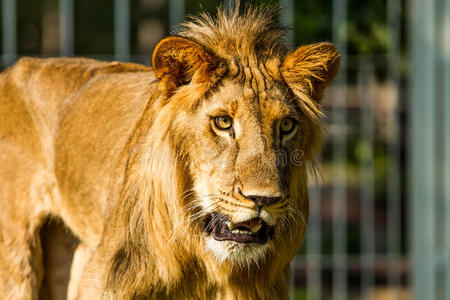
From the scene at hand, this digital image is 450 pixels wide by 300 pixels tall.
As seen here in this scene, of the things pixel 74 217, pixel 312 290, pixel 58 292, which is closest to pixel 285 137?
pixel 74 217

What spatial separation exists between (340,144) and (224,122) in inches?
196

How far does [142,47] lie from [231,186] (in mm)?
6357

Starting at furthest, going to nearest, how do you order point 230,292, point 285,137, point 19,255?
point 19,255 < point 230,292 < point 285,137

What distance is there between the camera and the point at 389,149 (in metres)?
8.14

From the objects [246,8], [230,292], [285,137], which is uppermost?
[246,8]

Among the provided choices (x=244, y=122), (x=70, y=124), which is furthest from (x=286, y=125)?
(x=70, y=124)

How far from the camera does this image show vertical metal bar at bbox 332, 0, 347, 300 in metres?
7.54

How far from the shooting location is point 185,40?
2.96 metres

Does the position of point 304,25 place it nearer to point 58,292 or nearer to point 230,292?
point 58,292

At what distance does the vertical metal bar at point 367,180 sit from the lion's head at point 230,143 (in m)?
4.36

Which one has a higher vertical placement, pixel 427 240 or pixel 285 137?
pixel 285 137

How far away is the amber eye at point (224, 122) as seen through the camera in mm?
2945

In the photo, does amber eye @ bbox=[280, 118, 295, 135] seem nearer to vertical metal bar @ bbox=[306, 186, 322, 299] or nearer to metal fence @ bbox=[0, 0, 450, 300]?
metal fence @ bbox=[0, 0, 450, 300]

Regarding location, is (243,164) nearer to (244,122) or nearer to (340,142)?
(244,122)
